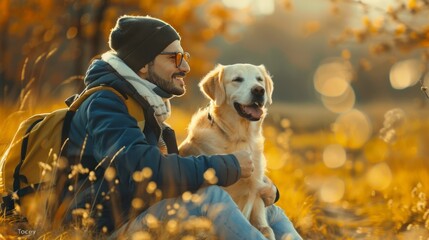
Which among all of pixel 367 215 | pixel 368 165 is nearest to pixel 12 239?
pixel 367 215

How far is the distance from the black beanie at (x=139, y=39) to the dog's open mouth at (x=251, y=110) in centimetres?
92

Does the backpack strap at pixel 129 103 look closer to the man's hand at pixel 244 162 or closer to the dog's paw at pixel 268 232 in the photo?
the man's hand at pixel 244 162

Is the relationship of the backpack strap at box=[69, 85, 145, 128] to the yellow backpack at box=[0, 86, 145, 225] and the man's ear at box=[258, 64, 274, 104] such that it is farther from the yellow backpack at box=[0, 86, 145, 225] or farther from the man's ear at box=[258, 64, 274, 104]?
the man's ear at box=[258, 64, 274, 104]

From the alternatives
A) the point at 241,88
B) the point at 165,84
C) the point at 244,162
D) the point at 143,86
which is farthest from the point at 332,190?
the point at 143,86

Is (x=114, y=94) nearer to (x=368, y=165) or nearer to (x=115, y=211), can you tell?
(x=115, y=211)

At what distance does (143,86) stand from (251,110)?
125 cm

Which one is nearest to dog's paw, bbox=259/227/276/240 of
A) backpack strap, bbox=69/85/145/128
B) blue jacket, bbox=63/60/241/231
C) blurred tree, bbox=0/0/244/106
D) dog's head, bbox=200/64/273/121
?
dog's head, bbox=200/64/273/121

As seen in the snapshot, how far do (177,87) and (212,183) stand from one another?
78 centimetres

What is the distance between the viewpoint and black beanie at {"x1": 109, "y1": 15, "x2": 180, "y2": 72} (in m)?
3.74

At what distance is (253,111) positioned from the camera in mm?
4562

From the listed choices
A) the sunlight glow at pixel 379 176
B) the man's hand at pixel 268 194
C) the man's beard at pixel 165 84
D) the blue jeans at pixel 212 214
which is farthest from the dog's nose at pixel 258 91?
the sunlight glow at pixel 379 176

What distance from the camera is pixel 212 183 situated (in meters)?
3.25

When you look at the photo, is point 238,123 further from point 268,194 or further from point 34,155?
point 34,155

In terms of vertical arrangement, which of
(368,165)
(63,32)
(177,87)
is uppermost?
(177,87)
